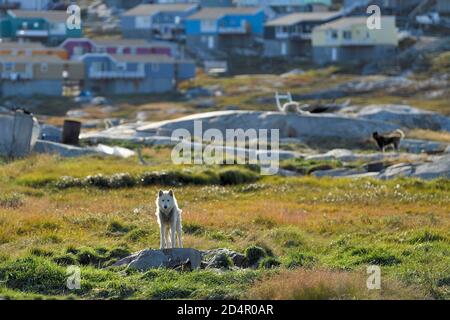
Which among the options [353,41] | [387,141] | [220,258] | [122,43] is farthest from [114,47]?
[220,258]

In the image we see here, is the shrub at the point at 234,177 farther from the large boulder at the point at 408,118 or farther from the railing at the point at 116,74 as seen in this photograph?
the railing at the point at 116,74

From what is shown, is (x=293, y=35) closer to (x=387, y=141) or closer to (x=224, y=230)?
(x=387, y=141)

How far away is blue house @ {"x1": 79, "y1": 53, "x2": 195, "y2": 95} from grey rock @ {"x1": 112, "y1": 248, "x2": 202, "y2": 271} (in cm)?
9252

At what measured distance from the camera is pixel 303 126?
48.7m

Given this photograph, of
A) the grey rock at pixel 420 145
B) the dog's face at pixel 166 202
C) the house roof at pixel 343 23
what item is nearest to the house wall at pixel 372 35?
the house roof at pixel 343 23

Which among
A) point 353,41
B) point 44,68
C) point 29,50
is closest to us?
point 44,68

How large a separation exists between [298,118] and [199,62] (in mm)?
→ 76282

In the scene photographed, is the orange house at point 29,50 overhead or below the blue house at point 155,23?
below

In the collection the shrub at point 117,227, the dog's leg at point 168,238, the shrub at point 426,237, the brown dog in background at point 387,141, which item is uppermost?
the dog's leg at point 168,238

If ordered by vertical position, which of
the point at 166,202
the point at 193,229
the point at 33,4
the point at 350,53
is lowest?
the point at 350,53

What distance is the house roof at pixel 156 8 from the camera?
13500 cm

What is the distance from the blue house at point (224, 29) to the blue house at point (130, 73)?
1827 cm

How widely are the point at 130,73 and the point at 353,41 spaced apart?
2387 centimetres
